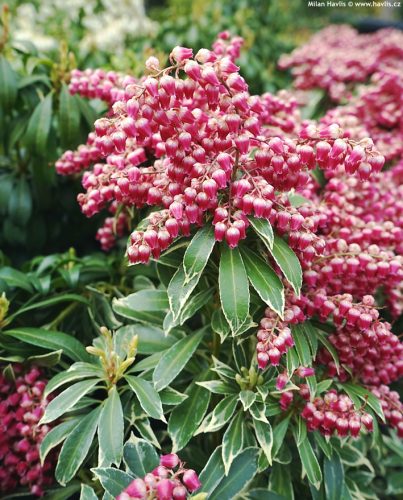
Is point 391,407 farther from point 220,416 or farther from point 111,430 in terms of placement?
point 111,430

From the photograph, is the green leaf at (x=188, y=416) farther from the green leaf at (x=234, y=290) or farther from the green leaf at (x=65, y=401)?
the green leaf at (x=234, y=290)

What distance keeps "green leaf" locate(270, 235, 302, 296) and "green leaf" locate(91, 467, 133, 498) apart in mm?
560

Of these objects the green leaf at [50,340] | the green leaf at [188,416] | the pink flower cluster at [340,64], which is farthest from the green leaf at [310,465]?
the pink flower cluster at [340,64]

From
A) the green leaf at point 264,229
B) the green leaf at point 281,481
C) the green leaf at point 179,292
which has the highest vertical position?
→ the green leaf at point 264,229

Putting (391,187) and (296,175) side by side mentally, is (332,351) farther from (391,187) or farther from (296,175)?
(391,187)

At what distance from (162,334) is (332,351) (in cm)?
48

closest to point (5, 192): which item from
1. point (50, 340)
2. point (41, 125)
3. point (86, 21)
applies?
point (41, 125)

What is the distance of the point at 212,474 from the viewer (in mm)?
1298

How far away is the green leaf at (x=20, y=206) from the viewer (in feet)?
6.93

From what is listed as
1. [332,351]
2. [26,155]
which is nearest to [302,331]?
[332,351]

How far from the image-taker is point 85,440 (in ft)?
4.35

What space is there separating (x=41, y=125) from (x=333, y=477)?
4.89 ft

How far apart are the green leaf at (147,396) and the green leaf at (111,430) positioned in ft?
0.18

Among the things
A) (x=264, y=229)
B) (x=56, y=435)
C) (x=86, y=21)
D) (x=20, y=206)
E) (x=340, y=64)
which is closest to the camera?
(x=264, y=229)
